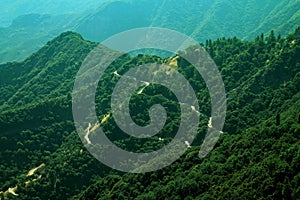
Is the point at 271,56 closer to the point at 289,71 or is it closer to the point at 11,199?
the point at 289,71

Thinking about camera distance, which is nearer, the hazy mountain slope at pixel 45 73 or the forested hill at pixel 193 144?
the forested hill at pixel 193 144

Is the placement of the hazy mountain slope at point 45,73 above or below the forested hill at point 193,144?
below

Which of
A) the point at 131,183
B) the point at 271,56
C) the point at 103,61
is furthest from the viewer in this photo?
the point at 103,61

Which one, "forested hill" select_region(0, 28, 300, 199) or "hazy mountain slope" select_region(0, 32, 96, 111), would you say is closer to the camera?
"forested hill" select_region(0, 28, 300, 199)

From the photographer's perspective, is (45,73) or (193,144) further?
(45,73)

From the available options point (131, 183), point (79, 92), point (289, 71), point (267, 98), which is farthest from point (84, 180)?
point (289, 71)

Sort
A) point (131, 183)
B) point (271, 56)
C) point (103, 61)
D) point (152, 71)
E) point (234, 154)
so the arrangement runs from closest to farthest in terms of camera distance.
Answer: point (234, 154) → point (131, 183) → point (271, 56) → point (152, 71) → point (103, 61)

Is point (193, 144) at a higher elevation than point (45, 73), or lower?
higher

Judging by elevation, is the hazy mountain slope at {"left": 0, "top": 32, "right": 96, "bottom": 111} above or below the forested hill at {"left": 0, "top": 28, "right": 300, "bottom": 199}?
below
